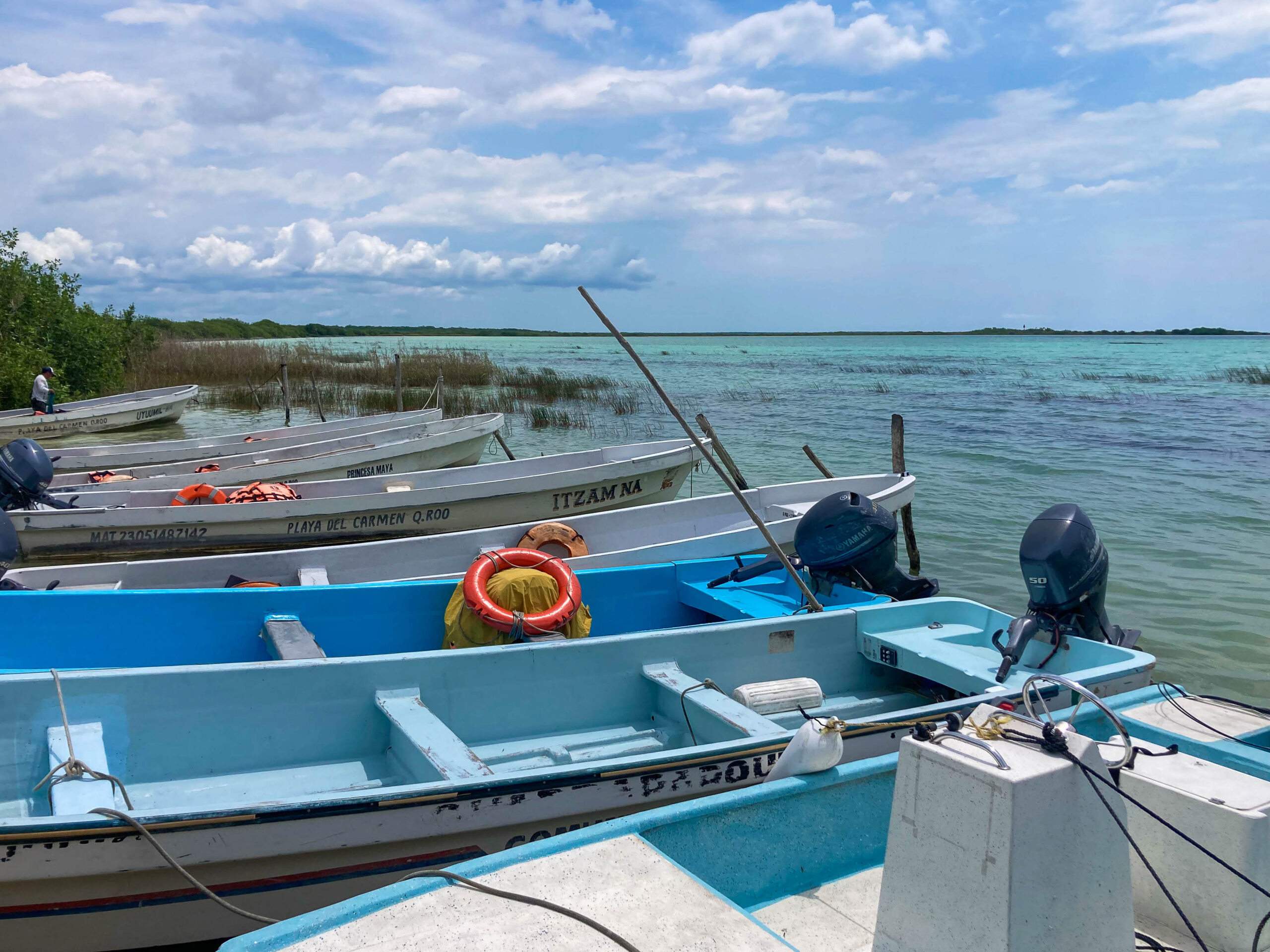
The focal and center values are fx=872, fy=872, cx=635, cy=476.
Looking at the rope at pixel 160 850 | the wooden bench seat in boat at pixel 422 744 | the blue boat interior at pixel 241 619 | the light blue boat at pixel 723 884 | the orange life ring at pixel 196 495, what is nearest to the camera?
the light blue boat at pixel 723 884

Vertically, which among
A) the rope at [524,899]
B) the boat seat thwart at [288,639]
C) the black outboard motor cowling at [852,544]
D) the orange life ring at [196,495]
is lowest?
the boat seat thwart at [288,639]

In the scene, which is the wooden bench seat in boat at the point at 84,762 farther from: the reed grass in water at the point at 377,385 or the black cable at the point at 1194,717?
the reed grass in water at the point at 377,385

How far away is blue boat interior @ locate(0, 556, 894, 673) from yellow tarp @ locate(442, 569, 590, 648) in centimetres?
39

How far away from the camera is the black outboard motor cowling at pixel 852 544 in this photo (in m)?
5.68

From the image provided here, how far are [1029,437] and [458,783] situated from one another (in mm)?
18965

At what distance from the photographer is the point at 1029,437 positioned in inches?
770

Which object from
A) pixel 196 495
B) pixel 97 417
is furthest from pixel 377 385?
pixel 196 495

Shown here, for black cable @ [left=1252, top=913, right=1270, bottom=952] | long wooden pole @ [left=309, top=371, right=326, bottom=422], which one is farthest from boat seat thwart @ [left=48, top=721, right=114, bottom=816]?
long wooden pole @ [left=309, top=371, right=326, bottom=422]

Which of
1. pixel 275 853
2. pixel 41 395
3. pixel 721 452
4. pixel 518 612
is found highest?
pixel 41 395

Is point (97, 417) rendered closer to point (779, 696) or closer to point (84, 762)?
point (84, 762)

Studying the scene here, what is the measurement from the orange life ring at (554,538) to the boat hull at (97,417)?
1325 centimetres

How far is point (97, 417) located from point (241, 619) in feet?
50.9

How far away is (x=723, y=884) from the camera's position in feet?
9.33

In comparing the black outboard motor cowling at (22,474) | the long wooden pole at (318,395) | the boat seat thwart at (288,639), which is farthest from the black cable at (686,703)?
the long wooden pole at (318,395)
